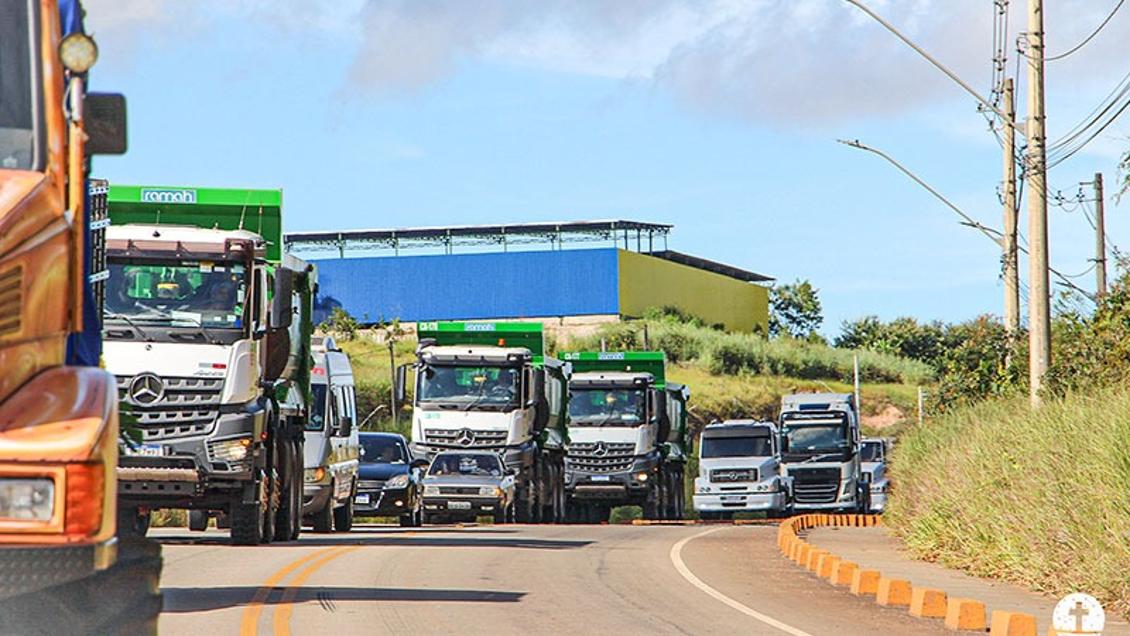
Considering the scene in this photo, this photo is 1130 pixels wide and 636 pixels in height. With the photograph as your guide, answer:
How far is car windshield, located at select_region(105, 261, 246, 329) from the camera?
21.2 metres

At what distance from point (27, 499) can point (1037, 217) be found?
2087 centimetres

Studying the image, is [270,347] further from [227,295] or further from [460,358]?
[460,358]

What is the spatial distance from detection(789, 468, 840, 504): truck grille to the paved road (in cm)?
2599

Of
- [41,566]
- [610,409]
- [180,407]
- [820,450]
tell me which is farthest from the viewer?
[820,450]

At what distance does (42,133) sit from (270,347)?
14.3m

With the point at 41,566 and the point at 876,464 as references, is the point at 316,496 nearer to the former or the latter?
the point at 41,566

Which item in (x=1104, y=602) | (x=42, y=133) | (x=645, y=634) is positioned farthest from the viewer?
(x=1104, y=602)

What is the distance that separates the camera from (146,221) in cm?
2289

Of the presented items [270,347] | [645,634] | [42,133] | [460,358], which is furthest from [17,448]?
[460,358]

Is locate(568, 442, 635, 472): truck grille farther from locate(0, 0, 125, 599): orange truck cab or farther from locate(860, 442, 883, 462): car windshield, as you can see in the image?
locate(0, 0, 125, 599): orange truck cab

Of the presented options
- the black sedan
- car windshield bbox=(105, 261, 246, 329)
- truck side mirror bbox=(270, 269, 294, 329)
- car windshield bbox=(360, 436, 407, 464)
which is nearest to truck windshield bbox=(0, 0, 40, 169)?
car windshield bbox=(105, 261, 246, 329)

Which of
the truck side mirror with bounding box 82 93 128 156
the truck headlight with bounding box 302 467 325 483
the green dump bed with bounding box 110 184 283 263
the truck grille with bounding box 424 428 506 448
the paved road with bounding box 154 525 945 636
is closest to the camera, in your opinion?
the truck side mirror with bounding box 82 93 128 156

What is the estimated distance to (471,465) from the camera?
39.8m

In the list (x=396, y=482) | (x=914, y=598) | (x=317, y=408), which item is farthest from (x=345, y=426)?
(x=914, y=598)
